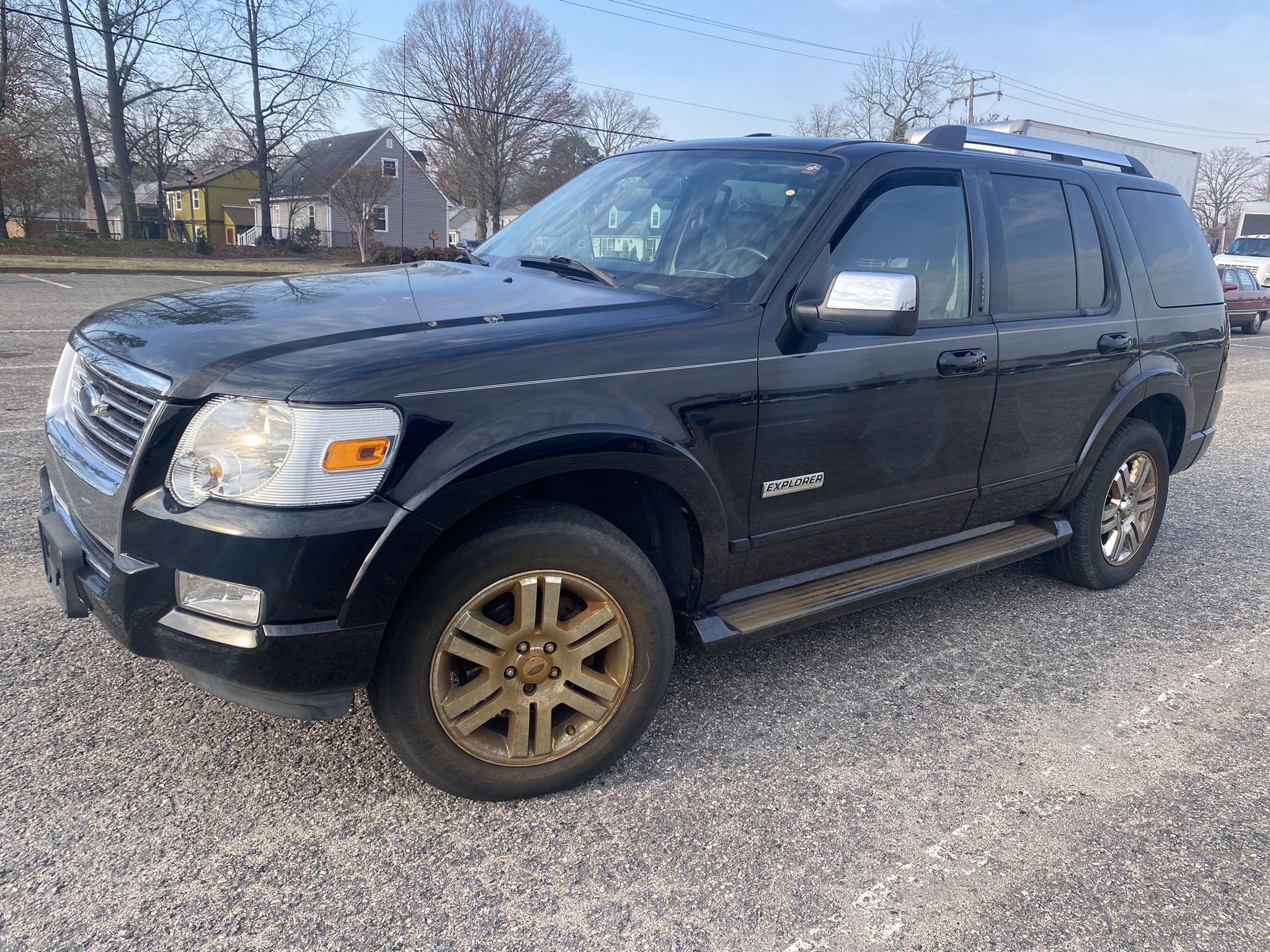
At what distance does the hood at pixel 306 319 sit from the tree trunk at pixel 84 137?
39776 millimetres

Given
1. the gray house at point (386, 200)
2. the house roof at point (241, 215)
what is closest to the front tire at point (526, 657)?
the gray house at point (386, 200)

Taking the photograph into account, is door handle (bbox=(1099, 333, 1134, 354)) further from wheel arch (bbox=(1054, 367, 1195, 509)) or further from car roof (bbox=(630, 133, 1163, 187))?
car roof (bbox=(630, 133, 1163, 187))

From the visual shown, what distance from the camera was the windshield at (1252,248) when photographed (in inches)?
1030

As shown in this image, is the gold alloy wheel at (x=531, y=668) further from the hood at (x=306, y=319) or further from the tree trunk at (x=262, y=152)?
the tree trunk at (x=262, y=152)

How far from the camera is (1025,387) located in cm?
376

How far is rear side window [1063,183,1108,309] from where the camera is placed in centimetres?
410

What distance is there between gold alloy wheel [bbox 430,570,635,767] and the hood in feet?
2.33

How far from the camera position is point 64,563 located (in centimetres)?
248

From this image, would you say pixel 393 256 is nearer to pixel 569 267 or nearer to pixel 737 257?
pixel 569 267

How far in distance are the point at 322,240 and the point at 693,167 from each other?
5005cm

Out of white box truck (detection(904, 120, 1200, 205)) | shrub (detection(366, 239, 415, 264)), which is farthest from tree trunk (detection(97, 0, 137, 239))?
white box truck (detection(904, 120, 1200, 205))

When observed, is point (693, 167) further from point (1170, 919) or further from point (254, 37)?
point (254, 37)

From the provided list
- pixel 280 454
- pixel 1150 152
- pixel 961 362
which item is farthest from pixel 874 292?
pixel 1150 152

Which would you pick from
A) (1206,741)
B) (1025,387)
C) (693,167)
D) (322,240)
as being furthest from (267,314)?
(322,240)
